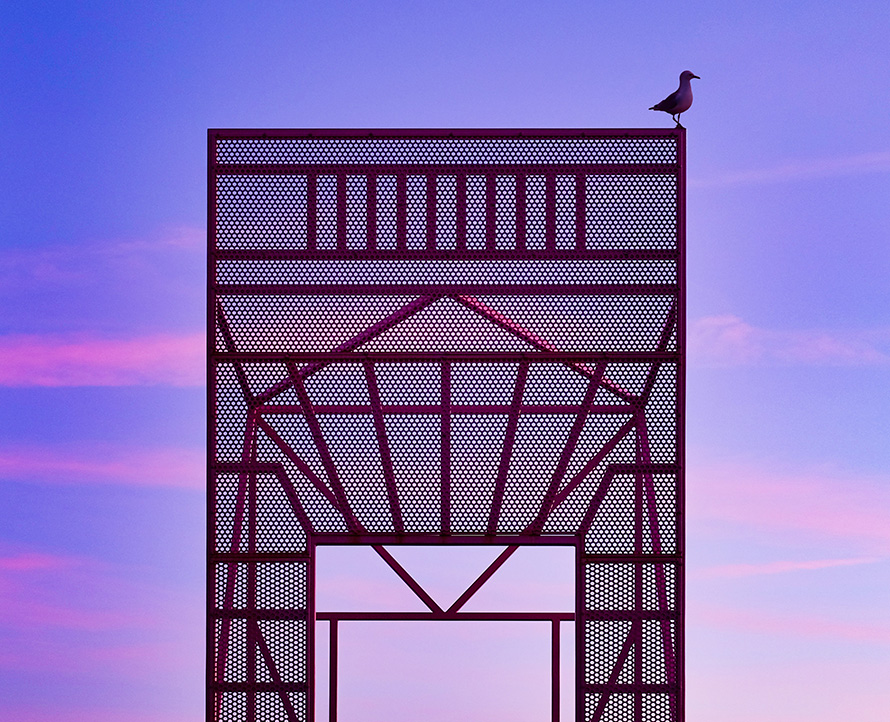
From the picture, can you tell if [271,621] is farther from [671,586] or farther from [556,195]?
[556,195]

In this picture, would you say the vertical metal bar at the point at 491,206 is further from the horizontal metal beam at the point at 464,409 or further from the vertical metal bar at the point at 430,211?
the horizontal metal beam at the point at 464,409

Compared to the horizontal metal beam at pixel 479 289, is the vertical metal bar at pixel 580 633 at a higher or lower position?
lower

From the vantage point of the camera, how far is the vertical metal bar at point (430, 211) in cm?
1285

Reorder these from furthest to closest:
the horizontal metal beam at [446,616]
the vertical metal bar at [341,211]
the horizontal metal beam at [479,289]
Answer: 1. the horizontal metal beam at [446,616]
2. the vertical metal bar at [341,211]
3. the horizontal metal beam at [479,289]

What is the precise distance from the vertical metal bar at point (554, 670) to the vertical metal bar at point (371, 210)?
3.38 metres

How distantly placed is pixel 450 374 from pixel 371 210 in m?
1.42

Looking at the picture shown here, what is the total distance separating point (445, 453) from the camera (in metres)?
12.8

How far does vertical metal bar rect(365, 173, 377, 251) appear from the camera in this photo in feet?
42.2

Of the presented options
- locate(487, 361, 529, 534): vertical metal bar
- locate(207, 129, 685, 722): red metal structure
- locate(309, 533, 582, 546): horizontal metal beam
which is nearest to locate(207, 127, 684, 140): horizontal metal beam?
locate(207, 129, 685, 722): red metal structure

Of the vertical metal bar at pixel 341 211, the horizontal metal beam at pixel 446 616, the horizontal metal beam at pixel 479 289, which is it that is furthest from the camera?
the horizontal metal beam at pixel 446 616
